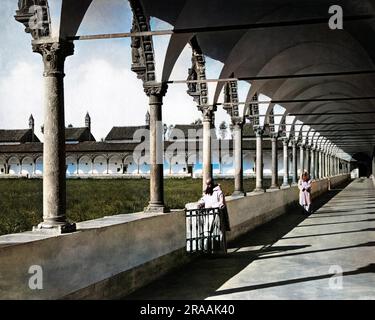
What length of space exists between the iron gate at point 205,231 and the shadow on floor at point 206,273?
0.74ft

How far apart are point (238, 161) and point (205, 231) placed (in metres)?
4.98

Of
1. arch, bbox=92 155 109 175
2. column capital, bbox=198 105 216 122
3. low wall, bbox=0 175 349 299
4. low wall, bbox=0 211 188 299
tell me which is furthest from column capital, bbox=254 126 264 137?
arch, bbox=92 155 109 175

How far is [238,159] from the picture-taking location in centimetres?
1346

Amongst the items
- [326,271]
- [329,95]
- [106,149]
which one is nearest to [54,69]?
[326,271]

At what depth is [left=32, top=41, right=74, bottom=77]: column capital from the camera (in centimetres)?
586

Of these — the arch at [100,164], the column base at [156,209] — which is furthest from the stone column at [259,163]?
the arch at [100,164]

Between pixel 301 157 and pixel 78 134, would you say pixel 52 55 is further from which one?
pixel 78 134

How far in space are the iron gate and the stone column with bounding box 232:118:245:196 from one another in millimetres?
3852

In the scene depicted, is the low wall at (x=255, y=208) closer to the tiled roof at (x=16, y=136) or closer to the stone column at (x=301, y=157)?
the stone column at (x=301, y=157)

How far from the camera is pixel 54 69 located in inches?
230

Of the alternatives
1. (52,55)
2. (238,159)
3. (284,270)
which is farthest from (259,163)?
(52,55)

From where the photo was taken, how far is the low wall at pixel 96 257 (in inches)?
167
